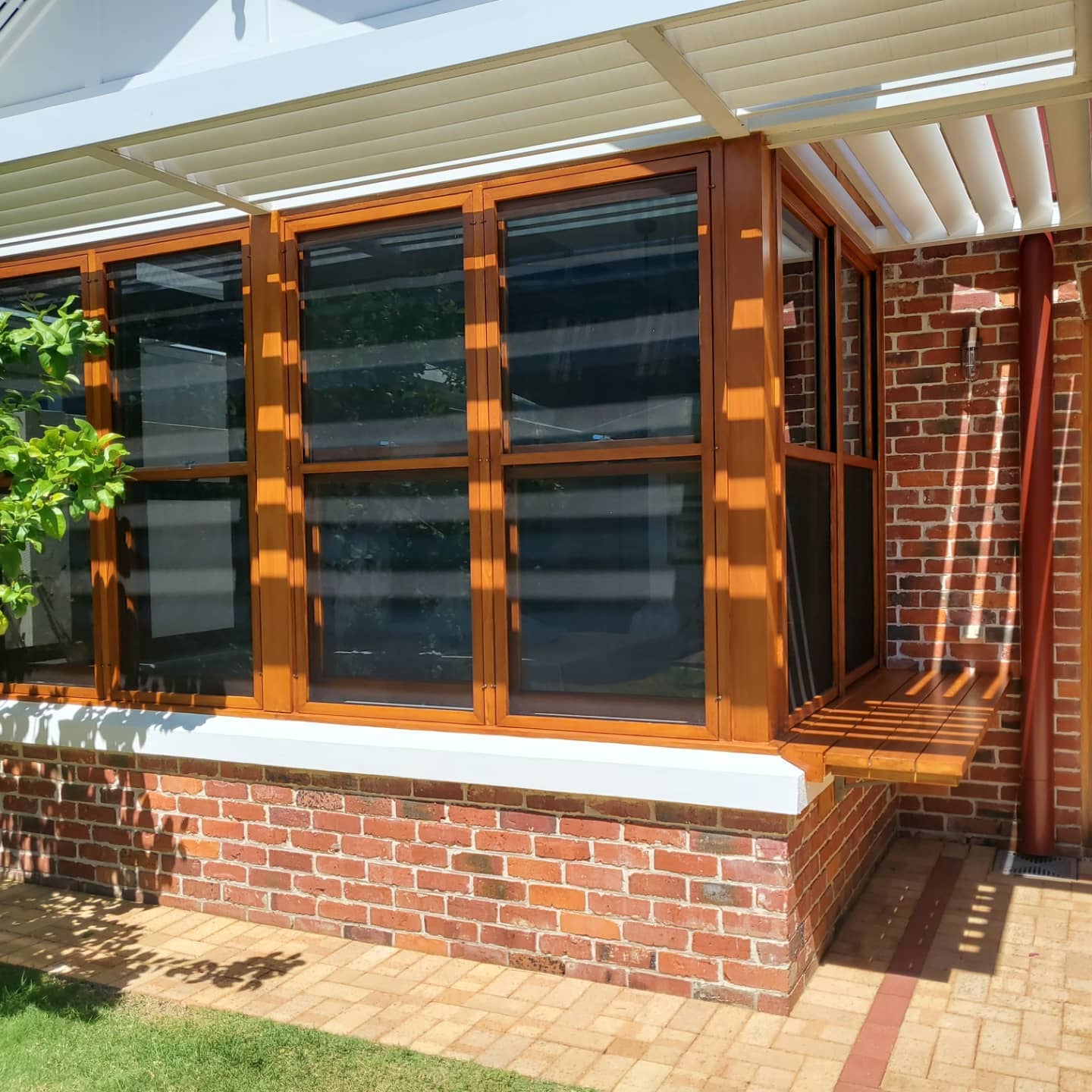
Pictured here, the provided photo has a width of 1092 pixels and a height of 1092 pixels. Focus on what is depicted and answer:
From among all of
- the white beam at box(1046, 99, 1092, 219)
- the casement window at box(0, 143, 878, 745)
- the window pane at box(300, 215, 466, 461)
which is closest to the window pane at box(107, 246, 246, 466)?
the casement window at box(0, 143, 878, 745)

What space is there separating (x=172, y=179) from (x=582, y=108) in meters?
1.52

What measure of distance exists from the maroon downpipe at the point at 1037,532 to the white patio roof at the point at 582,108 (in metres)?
0.33

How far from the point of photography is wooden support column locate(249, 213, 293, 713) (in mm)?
4480

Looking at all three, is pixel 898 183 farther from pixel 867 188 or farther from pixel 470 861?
pixel 470 861

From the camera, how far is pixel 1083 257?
504 centimetres

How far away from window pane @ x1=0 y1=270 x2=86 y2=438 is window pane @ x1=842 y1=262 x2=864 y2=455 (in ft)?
11.1

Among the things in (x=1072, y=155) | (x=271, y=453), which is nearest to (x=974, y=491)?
(x=1072, y=155)

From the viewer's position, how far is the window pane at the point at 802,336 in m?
4.18

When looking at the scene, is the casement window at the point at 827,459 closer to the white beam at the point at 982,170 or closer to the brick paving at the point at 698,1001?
the white beam at the point at 982,170

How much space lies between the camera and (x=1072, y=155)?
402cm

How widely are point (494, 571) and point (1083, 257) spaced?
122 inches

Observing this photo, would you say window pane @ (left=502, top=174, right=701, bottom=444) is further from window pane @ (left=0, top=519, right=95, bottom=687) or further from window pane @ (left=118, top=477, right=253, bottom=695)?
window pane @ (left=0, top=519, right=95, bottom=687)

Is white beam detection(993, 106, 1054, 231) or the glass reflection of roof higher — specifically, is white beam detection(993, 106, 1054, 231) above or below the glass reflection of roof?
above

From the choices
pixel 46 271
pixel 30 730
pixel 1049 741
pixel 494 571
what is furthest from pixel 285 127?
pixel 1049 741
